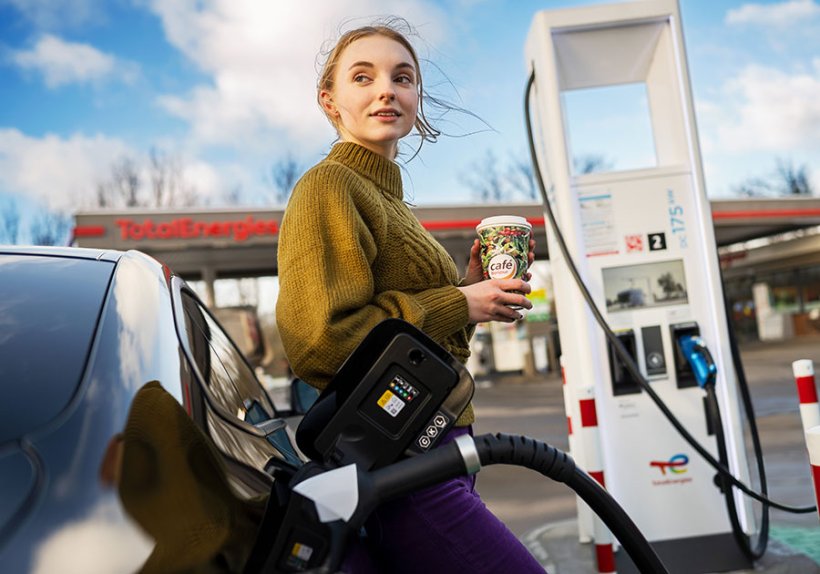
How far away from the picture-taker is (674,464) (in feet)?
14.5

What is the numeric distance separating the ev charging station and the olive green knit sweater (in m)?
3.00

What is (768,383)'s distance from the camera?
45.2 feet

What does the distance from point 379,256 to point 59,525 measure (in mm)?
804

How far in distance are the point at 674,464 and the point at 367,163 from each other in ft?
11.1

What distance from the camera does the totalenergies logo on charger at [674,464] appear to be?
441 cm

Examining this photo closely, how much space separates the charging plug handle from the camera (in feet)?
13.8

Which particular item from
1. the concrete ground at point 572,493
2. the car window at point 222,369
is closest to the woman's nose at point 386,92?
the car window at point 222,369

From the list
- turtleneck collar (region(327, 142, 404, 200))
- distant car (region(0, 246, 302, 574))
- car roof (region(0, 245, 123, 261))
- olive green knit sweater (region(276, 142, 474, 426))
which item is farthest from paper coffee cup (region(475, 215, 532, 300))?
car roof (region(0, 245, 123, 261))

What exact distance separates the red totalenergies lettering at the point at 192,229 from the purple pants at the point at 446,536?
1726 cm

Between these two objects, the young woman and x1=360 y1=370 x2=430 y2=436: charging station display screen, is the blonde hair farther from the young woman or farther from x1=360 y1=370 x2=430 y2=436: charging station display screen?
x1=360 y1=370 x2=430 y2=436: charging station display screen

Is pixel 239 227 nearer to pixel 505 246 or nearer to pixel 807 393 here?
pixel 807 393

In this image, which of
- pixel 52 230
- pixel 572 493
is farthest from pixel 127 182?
pixel 572 493

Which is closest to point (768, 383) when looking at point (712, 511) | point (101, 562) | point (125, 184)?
point (712, 511)

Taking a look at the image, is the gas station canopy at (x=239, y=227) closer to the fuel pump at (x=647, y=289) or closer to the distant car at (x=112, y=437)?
the fuel pump at (x=647, y=289)
